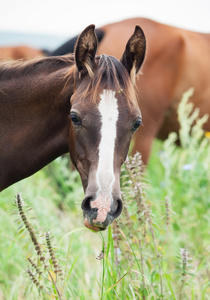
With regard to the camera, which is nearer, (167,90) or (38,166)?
(38,166)

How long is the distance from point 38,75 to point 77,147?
2.12 ft

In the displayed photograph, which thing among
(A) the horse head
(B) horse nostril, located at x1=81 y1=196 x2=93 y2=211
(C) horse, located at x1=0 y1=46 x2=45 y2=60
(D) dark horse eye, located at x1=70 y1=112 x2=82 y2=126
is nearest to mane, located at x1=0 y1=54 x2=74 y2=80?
(A) the horse head

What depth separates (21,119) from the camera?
285 centimetres

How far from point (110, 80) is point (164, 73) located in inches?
123

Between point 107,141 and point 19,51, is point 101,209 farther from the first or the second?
point 19,51

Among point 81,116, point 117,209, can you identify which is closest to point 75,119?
point 81,116

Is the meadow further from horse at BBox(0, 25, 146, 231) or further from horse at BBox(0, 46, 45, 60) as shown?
horse at BBox(0, 46, 45, 60)

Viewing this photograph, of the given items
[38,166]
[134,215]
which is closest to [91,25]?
[38,166]

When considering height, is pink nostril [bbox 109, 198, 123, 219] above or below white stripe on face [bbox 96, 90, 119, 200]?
below

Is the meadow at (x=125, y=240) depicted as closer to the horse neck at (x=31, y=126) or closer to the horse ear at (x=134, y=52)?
the horse neck at (x=31, y=126)

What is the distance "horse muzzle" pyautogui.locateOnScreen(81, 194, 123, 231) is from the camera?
2.14 metres

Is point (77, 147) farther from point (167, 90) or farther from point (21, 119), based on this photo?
point (167, 90)

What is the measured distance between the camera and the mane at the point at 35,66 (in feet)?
9.46

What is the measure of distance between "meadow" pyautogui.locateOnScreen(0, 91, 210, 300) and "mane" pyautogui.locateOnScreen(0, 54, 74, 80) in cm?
76
